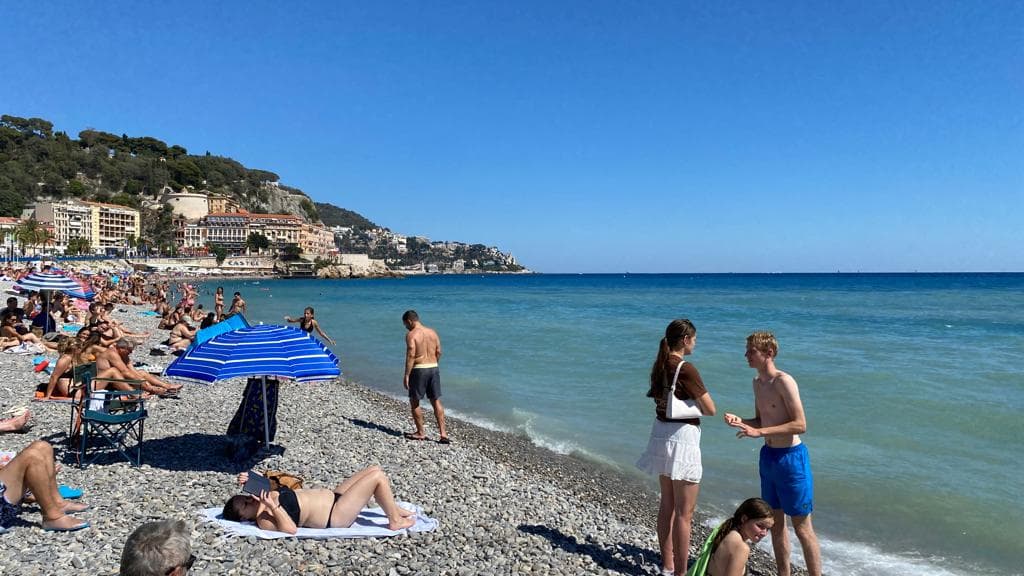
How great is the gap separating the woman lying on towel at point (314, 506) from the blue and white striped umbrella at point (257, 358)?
39.6 inches

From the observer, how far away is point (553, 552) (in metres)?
4.86

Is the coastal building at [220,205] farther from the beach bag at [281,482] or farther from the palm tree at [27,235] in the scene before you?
the beach bag at [281,482]

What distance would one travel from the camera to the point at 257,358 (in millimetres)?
5617

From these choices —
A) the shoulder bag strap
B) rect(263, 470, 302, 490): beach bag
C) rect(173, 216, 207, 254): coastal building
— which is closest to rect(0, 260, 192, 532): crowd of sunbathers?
rect(263, 470, 302, 490): beach bag

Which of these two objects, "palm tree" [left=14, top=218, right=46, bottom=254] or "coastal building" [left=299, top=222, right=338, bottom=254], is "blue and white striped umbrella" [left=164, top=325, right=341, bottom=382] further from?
"coastal building" [left=299, top=222, right=338, bottom=254]

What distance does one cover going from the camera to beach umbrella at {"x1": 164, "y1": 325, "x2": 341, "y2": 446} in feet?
18.1

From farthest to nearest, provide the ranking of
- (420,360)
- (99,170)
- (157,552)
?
(99,170)
(420,360)
(157,552)

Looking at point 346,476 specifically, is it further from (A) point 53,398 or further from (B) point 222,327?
(A) point 53,398

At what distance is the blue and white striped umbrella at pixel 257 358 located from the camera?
18.1 ft

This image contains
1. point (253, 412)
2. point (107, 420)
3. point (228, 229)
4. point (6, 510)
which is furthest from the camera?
point (228, 229)

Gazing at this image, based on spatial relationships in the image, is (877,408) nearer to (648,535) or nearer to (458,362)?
(648,535)

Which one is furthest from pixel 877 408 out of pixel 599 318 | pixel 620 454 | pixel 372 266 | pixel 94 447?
pixel 372 266

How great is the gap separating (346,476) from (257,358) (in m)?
1.65

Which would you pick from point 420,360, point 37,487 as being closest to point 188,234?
point 420,360
